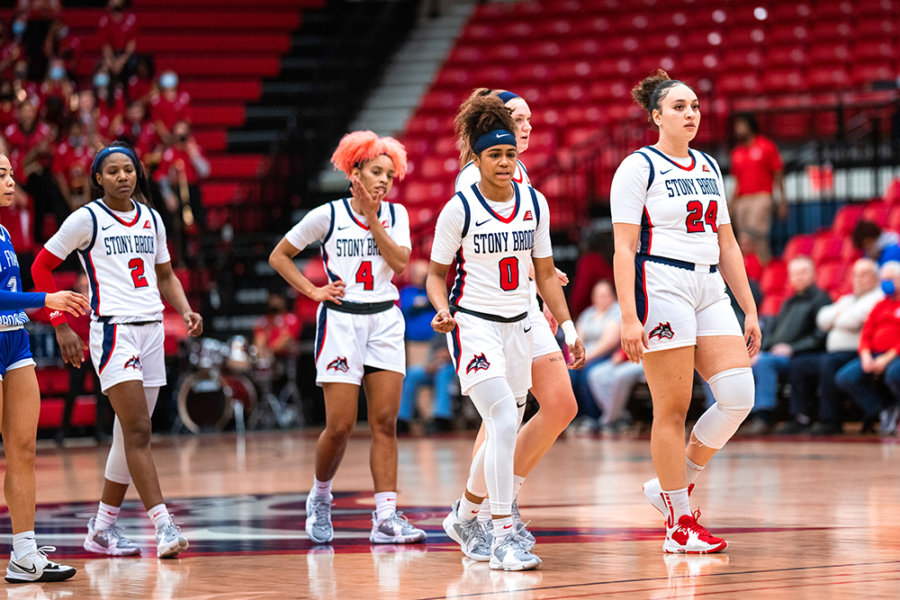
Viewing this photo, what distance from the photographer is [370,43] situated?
19.4m

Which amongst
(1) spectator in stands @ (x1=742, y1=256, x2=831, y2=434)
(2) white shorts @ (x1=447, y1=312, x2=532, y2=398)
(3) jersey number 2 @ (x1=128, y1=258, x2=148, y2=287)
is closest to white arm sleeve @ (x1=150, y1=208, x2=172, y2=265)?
(3) jersey number 2 @ (x1=128, y1=258, x2=148, y2=287)

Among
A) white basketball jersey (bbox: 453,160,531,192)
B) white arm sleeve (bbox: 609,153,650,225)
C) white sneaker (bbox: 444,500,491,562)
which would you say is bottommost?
white sneaker (bbox: 444,500,491,562)

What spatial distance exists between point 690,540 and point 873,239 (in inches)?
256

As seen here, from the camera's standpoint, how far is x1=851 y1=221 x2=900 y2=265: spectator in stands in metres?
10.8

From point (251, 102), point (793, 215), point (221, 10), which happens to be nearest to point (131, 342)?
point (793, 215)

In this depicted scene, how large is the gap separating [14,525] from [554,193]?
11.4 meters

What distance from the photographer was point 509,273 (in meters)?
5.12

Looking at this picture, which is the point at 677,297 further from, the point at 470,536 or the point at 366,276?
the point at 366,276

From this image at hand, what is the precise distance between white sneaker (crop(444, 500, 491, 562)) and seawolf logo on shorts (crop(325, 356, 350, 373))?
0.85 meters

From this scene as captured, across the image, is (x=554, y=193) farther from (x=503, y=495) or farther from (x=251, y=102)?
(x=503, y=495)

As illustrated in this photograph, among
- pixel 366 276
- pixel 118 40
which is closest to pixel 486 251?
pixel 366 276

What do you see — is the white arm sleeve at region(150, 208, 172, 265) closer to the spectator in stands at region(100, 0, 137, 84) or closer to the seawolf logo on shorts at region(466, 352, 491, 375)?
the seawolf logo on shorts at region(466, 352, 491, 375)

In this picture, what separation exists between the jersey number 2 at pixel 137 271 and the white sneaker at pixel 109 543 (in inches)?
42.2

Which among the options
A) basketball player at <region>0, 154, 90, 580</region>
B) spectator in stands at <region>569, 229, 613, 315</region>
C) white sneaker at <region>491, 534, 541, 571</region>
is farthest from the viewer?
spectator in stands at <region>569, 229, 613, 315</region>
